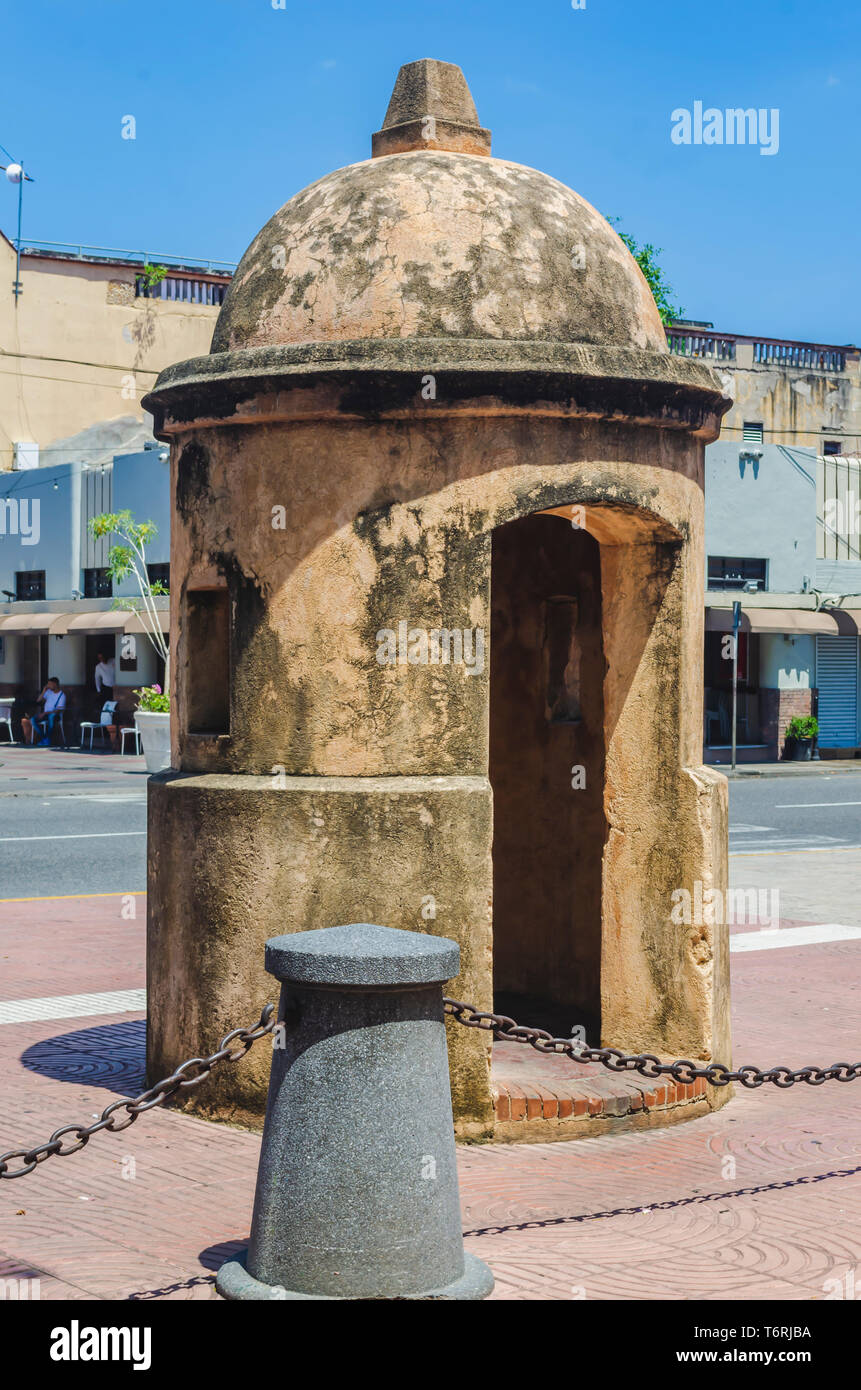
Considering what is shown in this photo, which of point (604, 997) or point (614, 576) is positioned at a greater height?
point (614, 576)

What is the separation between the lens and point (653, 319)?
7348 millimetres

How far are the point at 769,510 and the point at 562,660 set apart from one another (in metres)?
26.3

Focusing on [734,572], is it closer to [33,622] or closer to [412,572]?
[33,622]

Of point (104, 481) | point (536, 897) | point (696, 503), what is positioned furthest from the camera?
point (104, 481)

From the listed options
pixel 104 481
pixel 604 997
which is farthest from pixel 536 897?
pixel 104 481

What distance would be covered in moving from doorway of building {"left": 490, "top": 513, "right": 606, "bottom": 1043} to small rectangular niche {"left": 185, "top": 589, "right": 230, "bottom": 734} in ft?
6.14

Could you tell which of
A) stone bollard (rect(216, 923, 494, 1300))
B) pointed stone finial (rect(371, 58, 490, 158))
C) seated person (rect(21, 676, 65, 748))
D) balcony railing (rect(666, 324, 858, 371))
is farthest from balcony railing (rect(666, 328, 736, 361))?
stone bollard (rect(216, 923, 494, 1300))

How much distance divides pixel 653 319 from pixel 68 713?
31215 mm

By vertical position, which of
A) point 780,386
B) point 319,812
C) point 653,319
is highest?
point 780,386

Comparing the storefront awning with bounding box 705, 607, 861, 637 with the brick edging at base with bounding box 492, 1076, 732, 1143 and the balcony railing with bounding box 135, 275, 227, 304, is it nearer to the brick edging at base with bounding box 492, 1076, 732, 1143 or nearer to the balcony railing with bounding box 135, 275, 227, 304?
the balcony railing with bounding box 135, 275, 227, 304

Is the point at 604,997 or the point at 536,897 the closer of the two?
the point at 604,997

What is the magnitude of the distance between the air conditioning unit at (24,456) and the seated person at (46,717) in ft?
23.2
